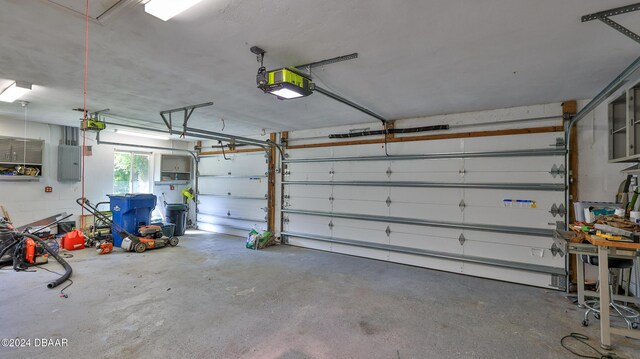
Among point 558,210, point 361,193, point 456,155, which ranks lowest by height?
point 558,210

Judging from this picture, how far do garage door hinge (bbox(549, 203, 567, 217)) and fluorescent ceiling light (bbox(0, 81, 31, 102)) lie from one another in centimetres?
702

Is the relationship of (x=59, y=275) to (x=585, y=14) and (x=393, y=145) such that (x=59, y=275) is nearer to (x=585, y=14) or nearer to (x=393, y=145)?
(x=393, y=145)

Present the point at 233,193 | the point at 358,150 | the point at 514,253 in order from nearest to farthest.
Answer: the point at 514,253 < the point at 358,150 < the point at 233,193

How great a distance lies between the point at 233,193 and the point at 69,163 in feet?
11.6

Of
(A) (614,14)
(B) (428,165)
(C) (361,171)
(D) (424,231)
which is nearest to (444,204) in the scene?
(D) (424,231)

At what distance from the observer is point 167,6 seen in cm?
173

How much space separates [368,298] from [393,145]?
282cm

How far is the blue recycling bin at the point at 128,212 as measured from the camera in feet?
18.7

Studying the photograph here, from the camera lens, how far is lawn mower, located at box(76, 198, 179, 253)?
5.28 metres

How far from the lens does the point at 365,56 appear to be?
100 inches

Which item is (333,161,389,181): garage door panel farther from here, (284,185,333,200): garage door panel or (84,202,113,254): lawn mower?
(84,202,113,254): lawn mower

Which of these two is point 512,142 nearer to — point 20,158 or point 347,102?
point 347,102

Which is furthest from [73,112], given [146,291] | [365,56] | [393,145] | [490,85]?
[490,85]

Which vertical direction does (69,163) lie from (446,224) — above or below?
above
